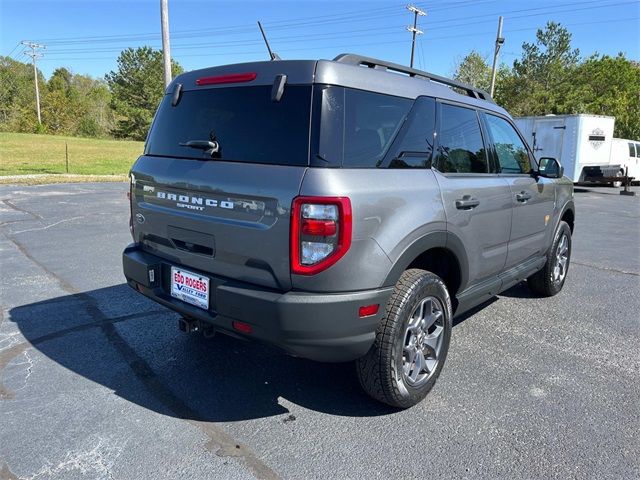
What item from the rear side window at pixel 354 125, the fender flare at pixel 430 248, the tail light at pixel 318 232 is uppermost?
the rear side window at pixel 354 125

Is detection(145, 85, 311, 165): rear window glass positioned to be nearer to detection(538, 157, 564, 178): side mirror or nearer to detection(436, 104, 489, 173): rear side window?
detection(436, 104, 489, 173): rear side window

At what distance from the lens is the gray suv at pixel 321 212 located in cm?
243

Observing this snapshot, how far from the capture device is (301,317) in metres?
2.41

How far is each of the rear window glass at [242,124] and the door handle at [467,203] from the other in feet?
4.06

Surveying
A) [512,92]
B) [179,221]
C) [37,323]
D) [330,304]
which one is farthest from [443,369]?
[512,92]

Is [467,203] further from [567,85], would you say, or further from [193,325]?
[567,85]

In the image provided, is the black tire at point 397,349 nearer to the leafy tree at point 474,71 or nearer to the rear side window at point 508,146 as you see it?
the rear side window at point 508,146

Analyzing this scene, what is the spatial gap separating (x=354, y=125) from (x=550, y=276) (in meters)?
3.48

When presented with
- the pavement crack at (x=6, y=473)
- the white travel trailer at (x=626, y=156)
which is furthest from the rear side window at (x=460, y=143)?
the white travel trailer at (x=626, y=156)

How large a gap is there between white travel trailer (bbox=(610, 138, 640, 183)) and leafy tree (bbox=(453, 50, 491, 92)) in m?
30.3

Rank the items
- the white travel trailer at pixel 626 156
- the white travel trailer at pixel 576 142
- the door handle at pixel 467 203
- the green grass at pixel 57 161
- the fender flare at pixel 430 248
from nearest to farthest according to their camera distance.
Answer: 1. the fender flare at pixel 430 248
2. the door handle at pixel 467 203
3. the white travel trailer at pixel 576 142
4. the green grass at pixel 57 161
5. the white travel trailer at pixel 626 156

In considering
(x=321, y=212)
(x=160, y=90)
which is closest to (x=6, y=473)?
(x=321, y=212)

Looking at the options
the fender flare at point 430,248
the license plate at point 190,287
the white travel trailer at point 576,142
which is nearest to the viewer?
the fender flare at point 430,248

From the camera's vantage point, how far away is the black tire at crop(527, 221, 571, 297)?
16.4 feet
